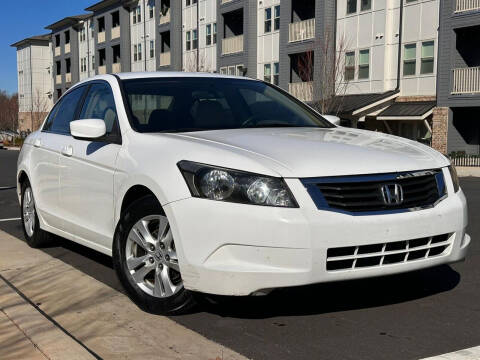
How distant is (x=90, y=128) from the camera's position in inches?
182

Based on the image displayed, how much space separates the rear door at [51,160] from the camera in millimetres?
5547

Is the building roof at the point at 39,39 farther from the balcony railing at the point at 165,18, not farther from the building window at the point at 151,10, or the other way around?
the balcony railing at the point at 165,18

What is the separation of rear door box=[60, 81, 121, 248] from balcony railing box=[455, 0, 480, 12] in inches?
863

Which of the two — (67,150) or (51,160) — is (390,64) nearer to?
(51,160)

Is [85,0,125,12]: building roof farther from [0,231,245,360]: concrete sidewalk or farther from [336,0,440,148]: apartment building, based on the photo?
[0,231,245,360]: concrete sidewalk

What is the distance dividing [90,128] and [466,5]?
2296 cm

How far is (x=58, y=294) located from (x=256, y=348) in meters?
1.81

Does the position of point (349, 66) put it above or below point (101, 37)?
below

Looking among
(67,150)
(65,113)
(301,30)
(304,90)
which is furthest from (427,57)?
(67,150)

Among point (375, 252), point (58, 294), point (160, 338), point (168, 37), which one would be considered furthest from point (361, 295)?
point (168, 37)

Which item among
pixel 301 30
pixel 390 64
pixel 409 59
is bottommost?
pixel 390 64

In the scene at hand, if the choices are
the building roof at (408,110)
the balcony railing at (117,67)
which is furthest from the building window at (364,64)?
the balcony railing at (117,67)

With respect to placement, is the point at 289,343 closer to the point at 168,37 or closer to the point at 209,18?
the point at 209,18

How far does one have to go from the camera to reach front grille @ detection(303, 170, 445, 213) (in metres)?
3.52
